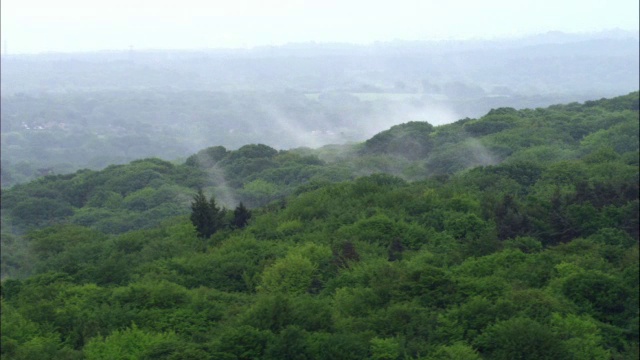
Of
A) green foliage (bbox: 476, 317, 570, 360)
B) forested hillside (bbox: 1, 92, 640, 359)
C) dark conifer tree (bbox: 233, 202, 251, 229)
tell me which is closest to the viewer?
green foliage (bbox: 476, 317, 570, 360)

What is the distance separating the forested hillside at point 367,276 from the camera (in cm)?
1780

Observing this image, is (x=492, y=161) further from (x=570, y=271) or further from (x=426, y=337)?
(x=426, y=337)

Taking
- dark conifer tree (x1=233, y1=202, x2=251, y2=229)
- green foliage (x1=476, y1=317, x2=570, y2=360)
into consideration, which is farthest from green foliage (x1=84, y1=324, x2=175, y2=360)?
dark conifer tree (x1=233, y1=202, x2=251, y2=229)

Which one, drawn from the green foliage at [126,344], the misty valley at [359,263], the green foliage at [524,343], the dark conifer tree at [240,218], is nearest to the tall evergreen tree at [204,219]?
the misty valley at [359,263]

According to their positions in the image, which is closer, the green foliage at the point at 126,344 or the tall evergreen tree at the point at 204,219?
the green foliage at the point at 126,344

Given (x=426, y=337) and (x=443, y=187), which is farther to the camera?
(x=443, y=187)

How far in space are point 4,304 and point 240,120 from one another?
152797 millimetres

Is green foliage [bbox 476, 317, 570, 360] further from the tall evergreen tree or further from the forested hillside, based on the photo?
the tall evergreen tree

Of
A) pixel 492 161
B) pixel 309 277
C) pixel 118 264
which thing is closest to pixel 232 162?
pixel 492 161

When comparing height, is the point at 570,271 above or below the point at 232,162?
above

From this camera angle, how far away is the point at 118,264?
26.7m

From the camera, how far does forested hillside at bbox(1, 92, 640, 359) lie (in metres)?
17.8

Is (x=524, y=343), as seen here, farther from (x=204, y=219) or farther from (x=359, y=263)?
(x=204, y=219)

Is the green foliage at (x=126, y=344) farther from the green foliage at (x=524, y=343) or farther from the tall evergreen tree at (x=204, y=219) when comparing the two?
the tall evergreen tree at (x=204, y=219)
